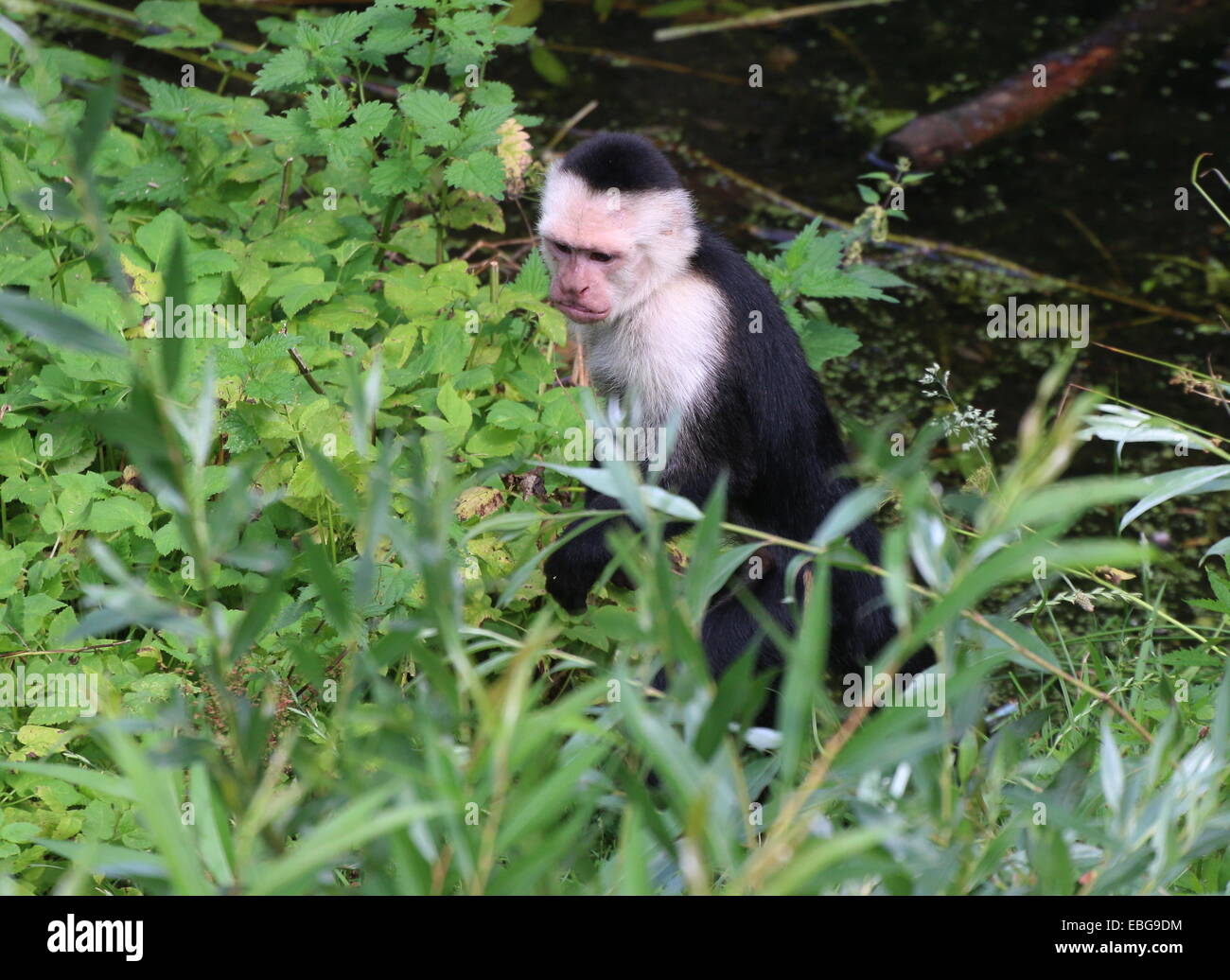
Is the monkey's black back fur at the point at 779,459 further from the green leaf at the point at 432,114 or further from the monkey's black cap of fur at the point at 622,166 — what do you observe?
the green leaf at the point at 432,114

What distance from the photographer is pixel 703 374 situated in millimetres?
2648

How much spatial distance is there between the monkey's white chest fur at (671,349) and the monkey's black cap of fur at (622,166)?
20 centimetres

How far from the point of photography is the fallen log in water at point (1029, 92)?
478 centimetres

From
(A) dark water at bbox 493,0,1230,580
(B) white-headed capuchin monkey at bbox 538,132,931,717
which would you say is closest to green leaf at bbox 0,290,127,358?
(B) white-headed capuchin monkey at bbox 538,132,931,717

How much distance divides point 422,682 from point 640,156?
128cm

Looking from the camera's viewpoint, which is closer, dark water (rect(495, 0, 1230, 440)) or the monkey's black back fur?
the monkey's black back fur

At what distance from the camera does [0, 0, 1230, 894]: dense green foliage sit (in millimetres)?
1226

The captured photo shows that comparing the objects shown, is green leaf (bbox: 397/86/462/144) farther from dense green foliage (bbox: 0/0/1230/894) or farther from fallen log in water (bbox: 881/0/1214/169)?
fallen log in water (bbox: 881/0/1214/169)

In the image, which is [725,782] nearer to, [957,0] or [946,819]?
[946,819]

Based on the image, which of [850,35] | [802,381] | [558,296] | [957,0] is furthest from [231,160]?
[957,0]

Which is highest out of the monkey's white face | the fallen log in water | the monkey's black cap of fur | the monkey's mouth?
the fallen log in water

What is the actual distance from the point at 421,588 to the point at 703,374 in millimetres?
663

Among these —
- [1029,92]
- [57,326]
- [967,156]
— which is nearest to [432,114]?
[57,326]

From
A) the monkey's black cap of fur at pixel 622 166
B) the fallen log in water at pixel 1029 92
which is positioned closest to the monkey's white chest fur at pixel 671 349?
the monkey's black cap of fur at pixel 622 166
